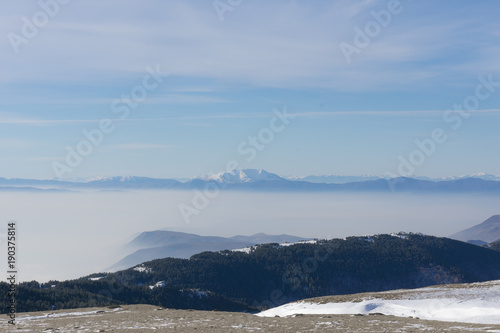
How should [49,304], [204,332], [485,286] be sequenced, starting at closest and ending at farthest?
[204,332] → [485,286] → [49,304]

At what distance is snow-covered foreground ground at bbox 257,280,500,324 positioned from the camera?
148 ft

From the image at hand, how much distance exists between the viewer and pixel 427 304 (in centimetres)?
5081

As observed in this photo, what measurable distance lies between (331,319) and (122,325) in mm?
18182

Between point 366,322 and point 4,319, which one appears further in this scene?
point 4,319

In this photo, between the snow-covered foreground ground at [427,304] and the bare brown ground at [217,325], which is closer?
the bare brown ground at [217,325]

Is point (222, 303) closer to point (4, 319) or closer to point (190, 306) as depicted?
point (190, 306)

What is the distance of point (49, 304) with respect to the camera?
12119 centimetres

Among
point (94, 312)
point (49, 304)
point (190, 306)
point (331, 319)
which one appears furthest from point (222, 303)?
point (331, 319)

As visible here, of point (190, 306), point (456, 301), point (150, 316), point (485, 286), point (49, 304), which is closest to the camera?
point (150, 316)

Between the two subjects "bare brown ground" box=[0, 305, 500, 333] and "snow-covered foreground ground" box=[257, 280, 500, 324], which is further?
"snow-covered foreground ground" box=[257, 280, 500, 324]

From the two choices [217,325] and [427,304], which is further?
[427,304]

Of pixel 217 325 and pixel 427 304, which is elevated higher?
pixel 217 325

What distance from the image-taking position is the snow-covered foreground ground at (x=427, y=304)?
45125mm

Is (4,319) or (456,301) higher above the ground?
(4,319)
